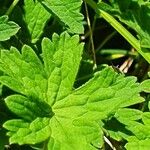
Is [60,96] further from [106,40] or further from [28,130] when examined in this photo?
[106,40]

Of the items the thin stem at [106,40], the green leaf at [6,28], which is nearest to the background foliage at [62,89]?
the green leaf at [6,28]

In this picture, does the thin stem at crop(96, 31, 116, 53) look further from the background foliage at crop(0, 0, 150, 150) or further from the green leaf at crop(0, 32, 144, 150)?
the green leaf at crop(0, 32, 144, 150)

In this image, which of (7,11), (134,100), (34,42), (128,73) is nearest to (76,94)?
(134,100)

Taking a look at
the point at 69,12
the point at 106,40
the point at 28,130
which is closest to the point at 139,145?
the point at 28,130

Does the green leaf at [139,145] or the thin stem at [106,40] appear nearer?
the green leaf at [139,145]

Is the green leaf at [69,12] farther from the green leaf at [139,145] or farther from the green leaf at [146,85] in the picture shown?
the green leaf at [139,145]

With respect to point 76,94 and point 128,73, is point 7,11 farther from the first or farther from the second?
point 128,73
